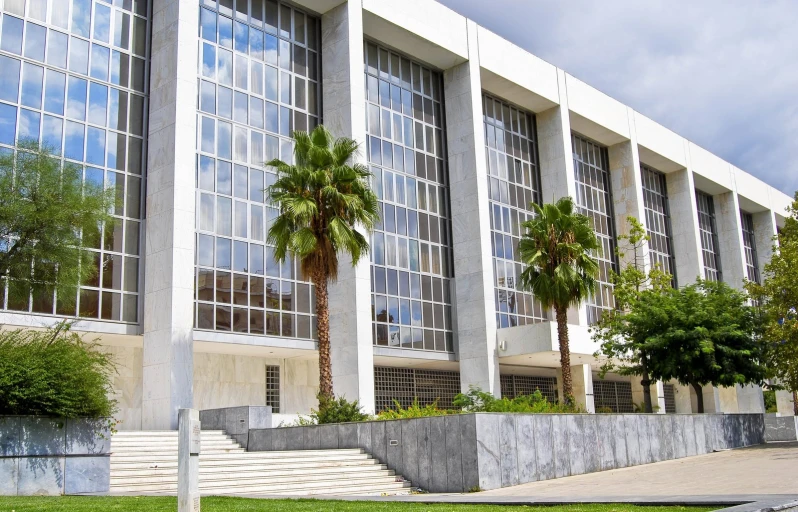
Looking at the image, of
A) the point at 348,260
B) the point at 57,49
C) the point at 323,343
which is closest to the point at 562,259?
the point at 348,260

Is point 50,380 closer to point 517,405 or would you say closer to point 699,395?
point 517,405

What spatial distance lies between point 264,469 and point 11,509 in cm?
875

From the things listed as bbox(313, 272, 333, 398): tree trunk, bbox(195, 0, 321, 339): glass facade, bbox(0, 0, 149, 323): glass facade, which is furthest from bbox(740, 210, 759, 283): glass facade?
bbox(0, 0, 149, 323): glass facade

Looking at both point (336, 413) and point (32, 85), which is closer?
point (336, 413)

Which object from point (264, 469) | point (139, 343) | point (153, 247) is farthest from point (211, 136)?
point (264, 469)

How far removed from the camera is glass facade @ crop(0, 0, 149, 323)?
2920cm

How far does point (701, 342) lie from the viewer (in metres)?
35.4

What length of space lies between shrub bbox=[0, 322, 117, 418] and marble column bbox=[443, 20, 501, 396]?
25209 mm

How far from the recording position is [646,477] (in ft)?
68.1

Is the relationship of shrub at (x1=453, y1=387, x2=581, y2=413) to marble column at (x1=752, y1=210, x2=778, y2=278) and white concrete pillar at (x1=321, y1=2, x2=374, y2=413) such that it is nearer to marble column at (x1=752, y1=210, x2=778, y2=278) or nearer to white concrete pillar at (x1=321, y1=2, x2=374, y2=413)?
white concrete pillar at (x1=321, y1=2, x2=374, y2=413)

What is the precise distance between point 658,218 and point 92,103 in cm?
4344

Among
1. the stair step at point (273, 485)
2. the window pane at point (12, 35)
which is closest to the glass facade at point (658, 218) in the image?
the stair step at point (273, 485)

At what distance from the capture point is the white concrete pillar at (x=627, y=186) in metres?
55.2

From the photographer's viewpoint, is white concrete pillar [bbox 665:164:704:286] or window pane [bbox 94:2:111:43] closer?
window pane [bbox 94:2:111:43]
